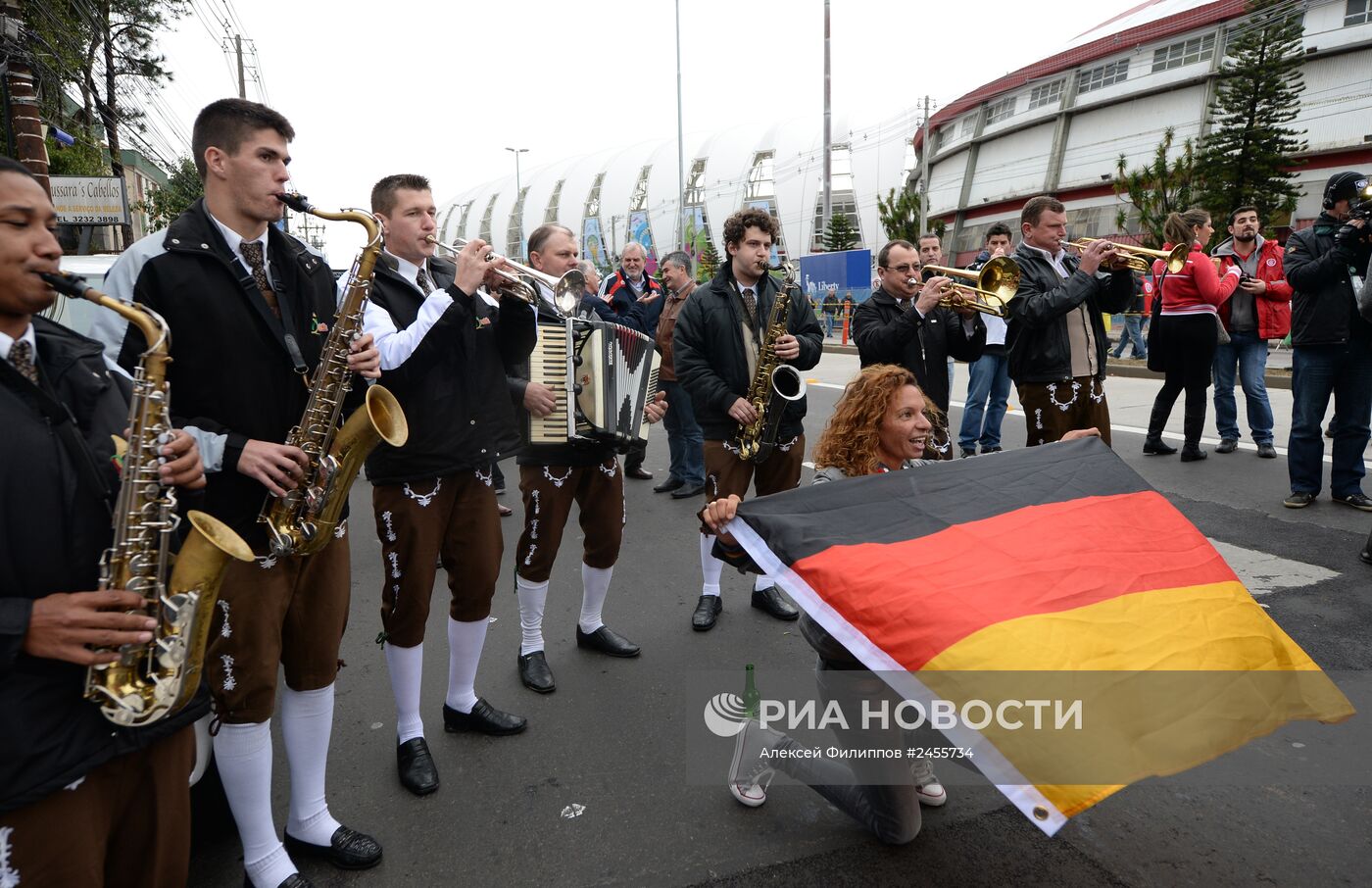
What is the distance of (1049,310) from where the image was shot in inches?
208

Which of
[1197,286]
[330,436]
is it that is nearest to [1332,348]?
[1197,286]

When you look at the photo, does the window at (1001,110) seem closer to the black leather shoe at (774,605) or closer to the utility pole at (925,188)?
the utility pole at (925,188)

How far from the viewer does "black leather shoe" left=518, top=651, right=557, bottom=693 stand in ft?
13.5

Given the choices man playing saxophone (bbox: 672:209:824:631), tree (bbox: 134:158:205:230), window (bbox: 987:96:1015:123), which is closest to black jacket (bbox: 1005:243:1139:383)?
man playing saxophone (bbox: 672:209:824:631)

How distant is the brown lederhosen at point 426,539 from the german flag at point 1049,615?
119 centimetres

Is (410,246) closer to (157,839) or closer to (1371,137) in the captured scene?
(157,839)

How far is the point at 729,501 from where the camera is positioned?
2.85 meters

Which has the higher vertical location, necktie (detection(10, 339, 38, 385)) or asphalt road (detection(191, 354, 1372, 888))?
necktie (detection(10, 339, 38, 385))

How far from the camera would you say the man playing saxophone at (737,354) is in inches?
189

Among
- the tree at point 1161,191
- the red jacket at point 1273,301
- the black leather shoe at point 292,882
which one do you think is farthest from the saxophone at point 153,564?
the tree at point 1161,191

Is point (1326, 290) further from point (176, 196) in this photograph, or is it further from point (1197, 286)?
point (176, 196)

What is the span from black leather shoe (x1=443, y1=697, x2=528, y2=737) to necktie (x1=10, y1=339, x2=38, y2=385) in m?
2.39

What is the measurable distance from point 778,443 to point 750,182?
232 feet

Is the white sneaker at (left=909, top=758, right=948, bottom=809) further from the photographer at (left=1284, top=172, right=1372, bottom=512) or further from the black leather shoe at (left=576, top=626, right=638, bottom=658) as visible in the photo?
the photographer at (left=1284, top=172, right=1372, bottom=512)
